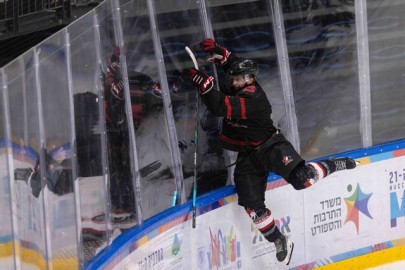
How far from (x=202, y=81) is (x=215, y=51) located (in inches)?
18.1

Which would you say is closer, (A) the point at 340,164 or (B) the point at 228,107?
(B) the point at 228,107

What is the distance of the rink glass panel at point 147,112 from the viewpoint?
489cm

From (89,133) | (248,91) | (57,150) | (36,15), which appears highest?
(36,15)

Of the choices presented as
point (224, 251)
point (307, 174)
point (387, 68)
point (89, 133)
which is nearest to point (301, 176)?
point (307, 174)

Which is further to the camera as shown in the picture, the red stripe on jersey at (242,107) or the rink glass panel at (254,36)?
the rink glass panel at (254,36)

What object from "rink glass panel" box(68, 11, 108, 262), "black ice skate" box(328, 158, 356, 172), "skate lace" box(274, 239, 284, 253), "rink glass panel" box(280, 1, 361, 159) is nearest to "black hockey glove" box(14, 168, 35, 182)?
"rink glass panel" box(68, 11, 108, 262)

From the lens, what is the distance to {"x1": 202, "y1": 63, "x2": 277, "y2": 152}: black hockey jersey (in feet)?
16.6

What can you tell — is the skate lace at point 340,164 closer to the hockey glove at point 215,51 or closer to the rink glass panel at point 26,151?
the hockey glove at point 215,51

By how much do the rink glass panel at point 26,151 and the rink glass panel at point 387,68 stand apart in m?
3.44

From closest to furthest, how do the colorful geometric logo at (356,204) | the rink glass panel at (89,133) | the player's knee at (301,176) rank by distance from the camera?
1. the rink glass panel at (89,133)
2. the player's knee at (301,176)
3. the colorful geometric logo at (356,204)

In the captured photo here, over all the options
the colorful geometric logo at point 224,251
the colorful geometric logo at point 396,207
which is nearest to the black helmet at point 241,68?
the colorful geometric logo at point 224,251

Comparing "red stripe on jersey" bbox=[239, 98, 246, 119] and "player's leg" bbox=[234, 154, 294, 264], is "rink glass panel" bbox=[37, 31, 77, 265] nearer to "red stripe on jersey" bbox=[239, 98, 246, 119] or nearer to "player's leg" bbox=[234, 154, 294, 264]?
"red stripe on jersey" bbox=[239, 98, 246, 119]

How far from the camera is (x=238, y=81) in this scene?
5293 mm

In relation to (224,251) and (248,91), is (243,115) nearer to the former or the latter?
(248,91)
